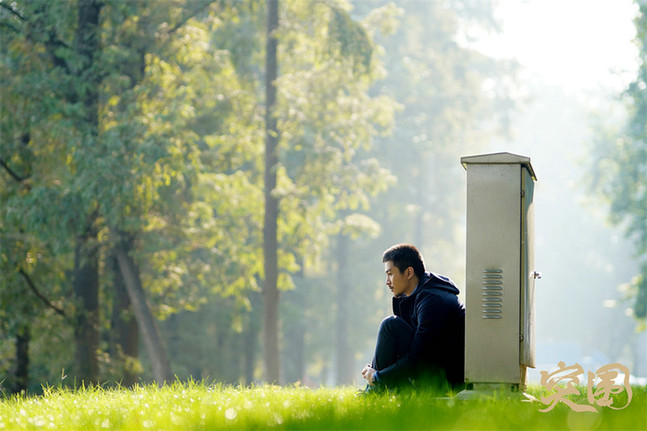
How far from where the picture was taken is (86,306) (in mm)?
17984

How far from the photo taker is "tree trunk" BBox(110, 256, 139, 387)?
18562 millimetres

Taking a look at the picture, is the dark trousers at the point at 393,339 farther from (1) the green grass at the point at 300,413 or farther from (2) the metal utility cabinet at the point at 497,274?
(2) the metal utility cabinet at the point at 497,274

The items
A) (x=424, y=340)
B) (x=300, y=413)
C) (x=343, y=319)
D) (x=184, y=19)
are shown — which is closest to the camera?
(x=300, y=413)

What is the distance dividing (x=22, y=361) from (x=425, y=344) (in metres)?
12.7

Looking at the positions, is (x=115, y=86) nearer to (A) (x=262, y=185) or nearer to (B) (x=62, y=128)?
(B) (x=62, y=128)

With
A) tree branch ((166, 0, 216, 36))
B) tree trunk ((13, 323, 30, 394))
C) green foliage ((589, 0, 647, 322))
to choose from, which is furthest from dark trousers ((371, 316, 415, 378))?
green foliage ((589, 0, 647, 322))

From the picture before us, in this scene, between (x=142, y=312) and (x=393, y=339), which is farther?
(x=142, y=312)

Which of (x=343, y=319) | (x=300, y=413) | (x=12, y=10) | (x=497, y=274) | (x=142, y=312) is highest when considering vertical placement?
(x=12, y=10)

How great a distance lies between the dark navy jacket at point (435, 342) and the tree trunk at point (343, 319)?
105ft

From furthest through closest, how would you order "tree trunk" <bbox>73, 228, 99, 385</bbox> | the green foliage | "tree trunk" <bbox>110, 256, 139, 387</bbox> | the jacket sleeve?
the green foliage, "tree trunk" <bbox>110, 256, 139, 387</bbox>, "tree trunk" <bbox>73, 228, 99, 385</bbox>, the jacket sleeve

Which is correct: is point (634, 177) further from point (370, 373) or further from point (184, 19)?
point (370, 373)

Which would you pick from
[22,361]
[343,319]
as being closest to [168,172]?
[22,361]

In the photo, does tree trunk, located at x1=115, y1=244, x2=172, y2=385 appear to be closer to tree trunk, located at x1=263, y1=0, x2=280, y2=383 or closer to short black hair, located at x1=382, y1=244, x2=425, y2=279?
tree trunk, located at x1=263, y1=0, x2=280, y2=383

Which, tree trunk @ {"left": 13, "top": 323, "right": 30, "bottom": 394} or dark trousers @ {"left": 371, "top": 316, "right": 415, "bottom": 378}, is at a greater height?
dark trousers @ {"left": 371, "top": 316, "right": 415, "bottom": 378}
